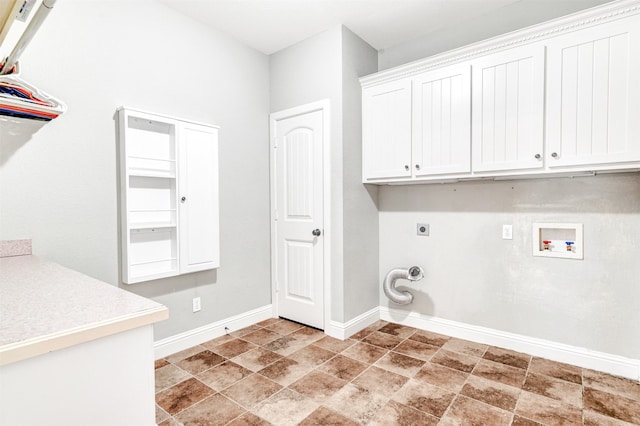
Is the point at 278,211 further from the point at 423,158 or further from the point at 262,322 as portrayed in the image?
the point at 423,158

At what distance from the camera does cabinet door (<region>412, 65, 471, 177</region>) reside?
2582 millimetres

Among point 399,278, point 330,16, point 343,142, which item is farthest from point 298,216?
point 330,16

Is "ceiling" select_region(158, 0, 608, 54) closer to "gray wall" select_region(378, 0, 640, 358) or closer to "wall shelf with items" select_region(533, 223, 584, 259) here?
"gray wall" select_region(378, 0, 640, 358)

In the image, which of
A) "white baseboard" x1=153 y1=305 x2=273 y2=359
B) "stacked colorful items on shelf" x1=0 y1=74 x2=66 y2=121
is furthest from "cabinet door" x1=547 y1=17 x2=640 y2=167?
"stacked colorful items on shelf" x1=0 y1=74 x2=66 y2=121

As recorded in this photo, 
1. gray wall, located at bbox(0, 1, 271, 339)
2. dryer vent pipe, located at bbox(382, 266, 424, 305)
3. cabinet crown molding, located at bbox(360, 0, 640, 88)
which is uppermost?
cabinet crown molding, located at bbox(360, 0, 640, 88)

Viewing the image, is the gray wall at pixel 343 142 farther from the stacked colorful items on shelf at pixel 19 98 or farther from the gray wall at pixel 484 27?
the stacked colorful items on shelf at pixel 19 98

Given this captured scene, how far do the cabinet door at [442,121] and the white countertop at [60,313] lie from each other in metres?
2.38

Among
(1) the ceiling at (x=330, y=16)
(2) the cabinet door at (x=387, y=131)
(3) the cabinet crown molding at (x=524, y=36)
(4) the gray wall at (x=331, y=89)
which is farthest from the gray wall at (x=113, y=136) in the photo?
(3) the cabinet crown molding at (x=524, y=36)

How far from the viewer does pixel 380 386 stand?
2.19 meters

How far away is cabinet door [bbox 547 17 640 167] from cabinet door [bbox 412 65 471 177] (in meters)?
0.54

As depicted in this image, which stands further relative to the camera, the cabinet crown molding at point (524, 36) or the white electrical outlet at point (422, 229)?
the white electrical outlet at point (422, 229)

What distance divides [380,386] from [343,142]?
1.93 m

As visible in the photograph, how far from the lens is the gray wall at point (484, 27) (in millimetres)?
2506

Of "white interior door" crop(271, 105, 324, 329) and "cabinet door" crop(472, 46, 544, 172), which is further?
"white interior door" crop(271, 105, 324, 329)
